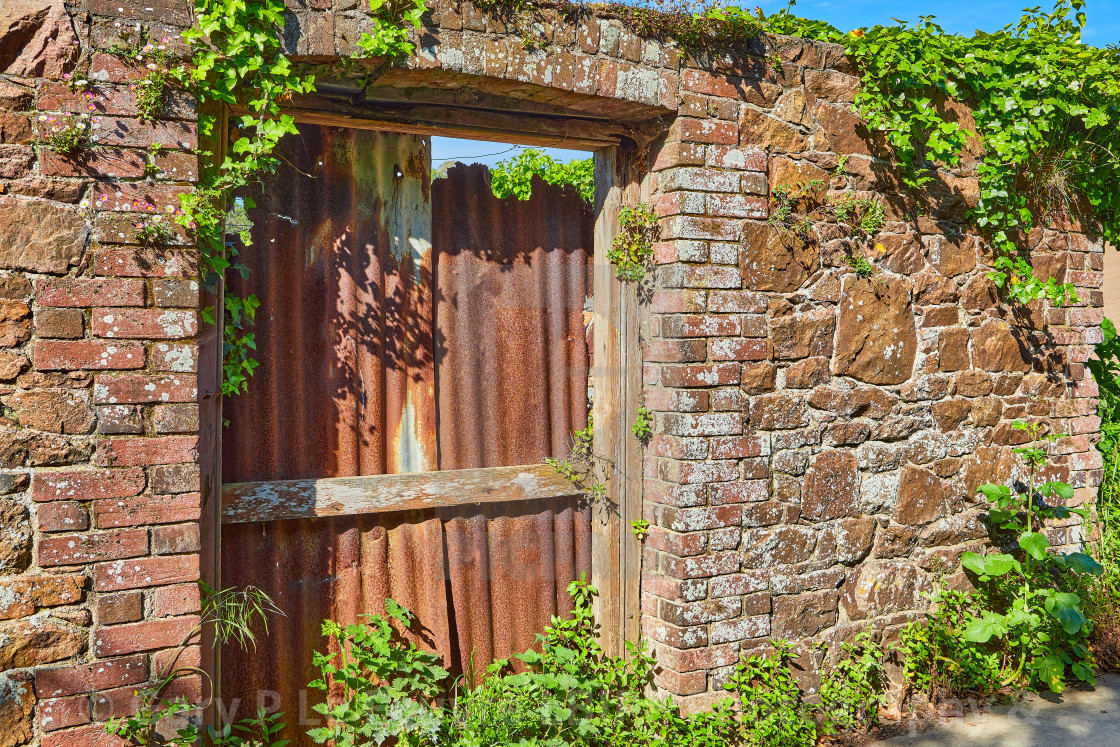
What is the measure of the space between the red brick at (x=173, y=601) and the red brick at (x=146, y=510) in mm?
203

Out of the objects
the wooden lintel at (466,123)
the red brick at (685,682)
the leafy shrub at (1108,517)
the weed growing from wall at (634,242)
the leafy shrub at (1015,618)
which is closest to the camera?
the wooden lintel at (466,123)

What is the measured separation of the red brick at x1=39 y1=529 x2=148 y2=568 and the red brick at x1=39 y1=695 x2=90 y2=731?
38 centimetres

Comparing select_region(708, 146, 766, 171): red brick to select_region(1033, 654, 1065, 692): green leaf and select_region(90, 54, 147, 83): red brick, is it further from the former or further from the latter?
select_region(1033, 654, 1065, 692): green leaf

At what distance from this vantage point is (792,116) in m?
3.10

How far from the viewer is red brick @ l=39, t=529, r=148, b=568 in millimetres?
2080

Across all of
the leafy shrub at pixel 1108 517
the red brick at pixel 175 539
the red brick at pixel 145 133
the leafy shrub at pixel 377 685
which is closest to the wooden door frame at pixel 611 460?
the leafy shrub at pixel 377 685

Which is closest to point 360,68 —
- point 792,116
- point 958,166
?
point 792,116

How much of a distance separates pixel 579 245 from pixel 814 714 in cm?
221

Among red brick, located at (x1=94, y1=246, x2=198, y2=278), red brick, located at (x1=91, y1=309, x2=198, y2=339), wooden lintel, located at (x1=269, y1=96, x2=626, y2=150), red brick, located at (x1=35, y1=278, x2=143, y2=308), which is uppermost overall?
wooden lintel, located at (x1=269, y1=96, x2=626, y2=150)

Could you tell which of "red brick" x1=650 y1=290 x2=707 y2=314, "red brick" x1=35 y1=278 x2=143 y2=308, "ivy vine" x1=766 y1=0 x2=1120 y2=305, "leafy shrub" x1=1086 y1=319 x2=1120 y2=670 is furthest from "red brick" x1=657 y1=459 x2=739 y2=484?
"leafy shrub" x1=1086 y1=319 x2=1120 y2=670

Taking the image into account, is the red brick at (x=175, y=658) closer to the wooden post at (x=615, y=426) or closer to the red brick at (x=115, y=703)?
the red brick at (x=115, y=703)

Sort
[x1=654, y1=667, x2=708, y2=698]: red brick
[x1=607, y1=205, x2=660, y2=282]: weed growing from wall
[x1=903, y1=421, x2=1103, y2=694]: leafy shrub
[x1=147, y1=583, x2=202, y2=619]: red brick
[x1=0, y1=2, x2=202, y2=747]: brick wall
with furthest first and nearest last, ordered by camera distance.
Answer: [x1=903, y1=421, x2=1103, y2=694]: leafy shrub
[x1=607, y1=205, x2=660, y2=282]: weed growing from wall
[x1=654, y1=667, x2=708, y2=698]: red brick
[x1=147, y1=583, x2=202, y2=619]: red brick
[x1=0, y1=2, x2=202, y2=747]: brick wall

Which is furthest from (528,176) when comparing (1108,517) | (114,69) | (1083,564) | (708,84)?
(1108,517)

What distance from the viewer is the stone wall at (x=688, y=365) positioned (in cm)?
208
